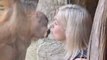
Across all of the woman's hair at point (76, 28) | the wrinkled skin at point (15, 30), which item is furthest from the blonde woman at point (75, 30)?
the wrinkled skin at point (15, 30)

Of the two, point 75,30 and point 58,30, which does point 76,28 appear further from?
point 58,30

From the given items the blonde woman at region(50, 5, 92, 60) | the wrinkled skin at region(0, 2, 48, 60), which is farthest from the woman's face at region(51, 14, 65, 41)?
the wrinkled skin at region(0, 2, 48, 60)

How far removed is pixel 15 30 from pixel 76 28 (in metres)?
0.60

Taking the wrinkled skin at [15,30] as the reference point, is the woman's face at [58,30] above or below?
below

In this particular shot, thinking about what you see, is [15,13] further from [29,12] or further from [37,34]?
[37,34]

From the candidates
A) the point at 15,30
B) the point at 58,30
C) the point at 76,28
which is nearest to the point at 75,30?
the point at 76,28

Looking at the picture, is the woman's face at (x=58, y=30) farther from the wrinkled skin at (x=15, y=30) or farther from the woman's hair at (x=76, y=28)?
the wrinkled skin at (x=15, y=30)

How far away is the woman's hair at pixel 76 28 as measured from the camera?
1726mm

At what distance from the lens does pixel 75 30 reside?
1727mm

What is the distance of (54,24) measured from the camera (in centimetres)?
184

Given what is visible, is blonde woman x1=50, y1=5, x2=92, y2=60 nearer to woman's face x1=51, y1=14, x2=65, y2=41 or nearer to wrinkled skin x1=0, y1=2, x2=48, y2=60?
woman's face x1=51, y1=14, x2=65, y2=41

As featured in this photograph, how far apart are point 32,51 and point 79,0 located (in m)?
0.51

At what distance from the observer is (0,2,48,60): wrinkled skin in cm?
117

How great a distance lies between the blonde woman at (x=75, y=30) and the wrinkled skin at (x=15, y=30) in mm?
472
